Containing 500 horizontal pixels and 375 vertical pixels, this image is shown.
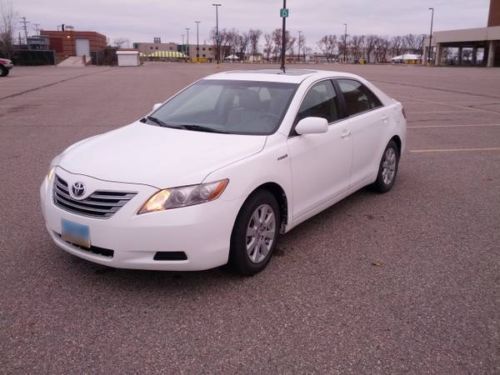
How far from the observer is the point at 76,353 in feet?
9.37

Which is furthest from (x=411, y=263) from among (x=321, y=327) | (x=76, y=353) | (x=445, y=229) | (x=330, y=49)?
(x=330, y=49)

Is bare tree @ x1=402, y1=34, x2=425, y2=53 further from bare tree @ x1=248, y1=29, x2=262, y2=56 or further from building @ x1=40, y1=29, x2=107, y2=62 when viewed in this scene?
building @ x1=40, y1=29, x2=107, y2=62

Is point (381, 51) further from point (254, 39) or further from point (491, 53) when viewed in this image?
point (491, 53)

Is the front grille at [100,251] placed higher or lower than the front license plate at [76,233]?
lower

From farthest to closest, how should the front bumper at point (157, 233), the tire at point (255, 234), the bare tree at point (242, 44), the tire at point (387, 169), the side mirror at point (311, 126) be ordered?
the bare tree at point (242, 44)
the tire at point (387, 169)
the side mirror at point (311, 126)
the tire at point (255, 234)
the front bumper at point (157, 233)

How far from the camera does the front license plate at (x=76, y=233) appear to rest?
339cm

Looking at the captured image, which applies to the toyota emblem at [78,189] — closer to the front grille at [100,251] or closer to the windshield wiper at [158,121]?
the front grille at [100,251]

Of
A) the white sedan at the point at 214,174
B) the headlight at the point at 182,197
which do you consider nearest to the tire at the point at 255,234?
Result: the white sedan at the point at 214,174

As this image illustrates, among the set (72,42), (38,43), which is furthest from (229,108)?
(72,42)

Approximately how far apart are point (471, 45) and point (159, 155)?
284 ft

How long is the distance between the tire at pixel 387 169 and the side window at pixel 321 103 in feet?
4.03

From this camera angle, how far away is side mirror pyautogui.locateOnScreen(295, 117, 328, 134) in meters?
4.16

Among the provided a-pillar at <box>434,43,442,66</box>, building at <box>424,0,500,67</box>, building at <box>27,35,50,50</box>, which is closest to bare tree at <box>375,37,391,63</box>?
building at <box>424,0,500,67</box>

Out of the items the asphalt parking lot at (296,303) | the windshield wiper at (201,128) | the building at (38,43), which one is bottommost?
the asphalt parking lot at (296,303)
